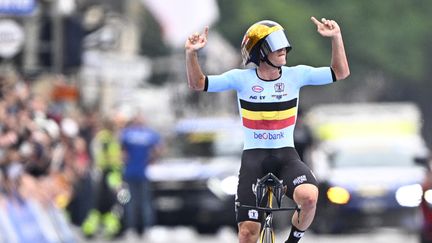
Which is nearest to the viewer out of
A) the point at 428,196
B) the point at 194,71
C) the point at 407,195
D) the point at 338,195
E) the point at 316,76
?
the point at 194,71

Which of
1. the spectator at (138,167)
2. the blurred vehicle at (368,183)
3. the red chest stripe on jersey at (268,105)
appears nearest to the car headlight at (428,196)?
the blurred vehicle at (368,183)

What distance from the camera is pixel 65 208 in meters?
31.4

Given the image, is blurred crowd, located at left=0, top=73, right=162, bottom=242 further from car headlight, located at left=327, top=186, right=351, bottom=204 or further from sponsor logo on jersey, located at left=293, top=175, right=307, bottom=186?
sponsor logo on jersey, located at left=293, top=175, right=307, bottom=186

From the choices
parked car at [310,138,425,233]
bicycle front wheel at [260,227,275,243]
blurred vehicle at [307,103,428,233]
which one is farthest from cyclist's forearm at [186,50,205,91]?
parked car at [310,138,425,233]

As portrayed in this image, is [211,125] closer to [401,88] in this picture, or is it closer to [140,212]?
[140,212]

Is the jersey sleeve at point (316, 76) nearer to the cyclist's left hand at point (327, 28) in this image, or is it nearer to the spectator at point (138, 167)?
the cyclist's left hand at point (327, 28)

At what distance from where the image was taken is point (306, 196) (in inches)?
503

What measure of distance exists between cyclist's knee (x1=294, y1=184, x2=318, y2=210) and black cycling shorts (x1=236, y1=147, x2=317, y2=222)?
138 millimetres

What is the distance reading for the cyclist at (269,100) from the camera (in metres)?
12.8

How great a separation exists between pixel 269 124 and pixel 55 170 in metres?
13.6

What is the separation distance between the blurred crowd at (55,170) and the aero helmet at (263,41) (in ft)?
29.2

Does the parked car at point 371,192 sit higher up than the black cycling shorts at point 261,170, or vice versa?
the black cycling shorts at point 261,170

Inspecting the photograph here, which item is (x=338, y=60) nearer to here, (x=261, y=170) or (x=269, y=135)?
(x=269, y=135)

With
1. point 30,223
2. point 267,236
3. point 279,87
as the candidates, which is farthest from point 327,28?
point 30,223
